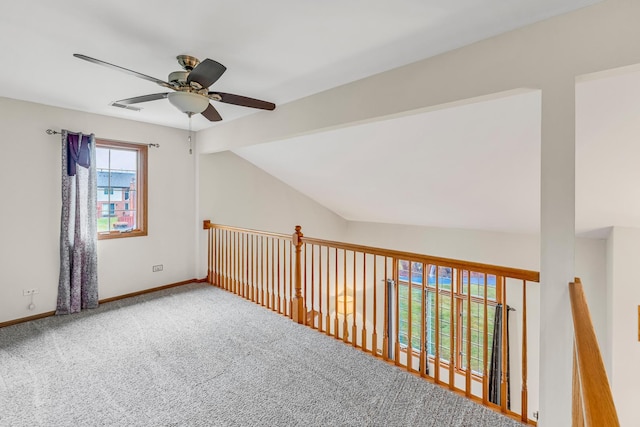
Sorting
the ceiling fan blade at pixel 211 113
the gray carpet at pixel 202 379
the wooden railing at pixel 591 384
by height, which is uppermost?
the ceiling fan blade at pixel 211 113

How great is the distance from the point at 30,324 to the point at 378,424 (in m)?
3.71

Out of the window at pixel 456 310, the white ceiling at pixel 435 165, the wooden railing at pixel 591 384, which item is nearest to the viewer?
the wooden railing at pixel 591 384

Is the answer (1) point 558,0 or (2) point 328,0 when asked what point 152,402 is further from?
(1) point 558,0

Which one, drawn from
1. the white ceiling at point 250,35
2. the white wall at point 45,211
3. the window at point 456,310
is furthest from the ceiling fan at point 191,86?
the window at point 456,310

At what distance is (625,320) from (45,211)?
668 centimetres

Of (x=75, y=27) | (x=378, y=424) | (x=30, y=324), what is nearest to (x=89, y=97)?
(x=75, y=27)

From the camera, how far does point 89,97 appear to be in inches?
127

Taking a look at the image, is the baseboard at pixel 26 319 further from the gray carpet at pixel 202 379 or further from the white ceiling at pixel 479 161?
the white ceiling at pixel 479 161

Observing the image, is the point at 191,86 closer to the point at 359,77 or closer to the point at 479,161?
the point at 359,77

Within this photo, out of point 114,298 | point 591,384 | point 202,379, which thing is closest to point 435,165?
point 591,384

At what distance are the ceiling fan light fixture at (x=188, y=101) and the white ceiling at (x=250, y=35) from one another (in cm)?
31

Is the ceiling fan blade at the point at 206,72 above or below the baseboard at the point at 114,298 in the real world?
Result: above

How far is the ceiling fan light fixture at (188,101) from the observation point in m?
2.23

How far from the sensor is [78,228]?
366 cm
